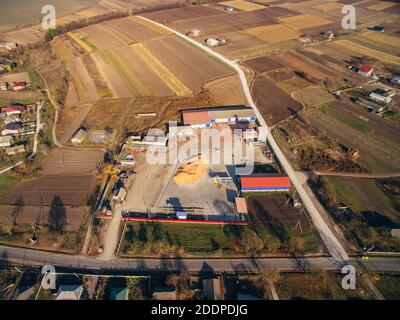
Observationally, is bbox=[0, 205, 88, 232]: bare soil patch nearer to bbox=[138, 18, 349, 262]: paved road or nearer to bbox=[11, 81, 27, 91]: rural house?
bbox=[138, 18, 349, 262]: paved road

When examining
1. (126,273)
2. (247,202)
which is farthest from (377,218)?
(126,273)

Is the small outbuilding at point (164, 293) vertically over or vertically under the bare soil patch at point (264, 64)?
under

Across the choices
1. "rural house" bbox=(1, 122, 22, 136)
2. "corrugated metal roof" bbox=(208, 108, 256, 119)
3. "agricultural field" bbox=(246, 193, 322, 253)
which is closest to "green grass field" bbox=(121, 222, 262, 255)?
"agricultural field" bbox=(246, 193, 322, 253)

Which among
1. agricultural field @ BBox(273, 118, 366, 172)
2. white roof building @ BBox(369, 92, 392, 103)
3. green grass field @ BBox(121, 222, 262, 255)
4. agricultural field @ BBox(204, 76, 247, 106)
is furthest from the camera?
agricultural field @ BBox(204, 76, 247, 106)

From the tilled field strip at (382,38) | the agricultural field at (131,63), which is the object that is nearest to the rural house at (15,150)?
the agricultural field at (131,63)

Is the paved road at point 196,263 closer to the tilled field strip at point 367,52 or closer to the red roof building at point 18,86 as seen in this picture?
the red roof building at point 18,86

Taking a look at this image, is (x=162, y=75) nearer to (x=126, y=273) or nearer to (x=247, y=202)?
(x=247, y=202)

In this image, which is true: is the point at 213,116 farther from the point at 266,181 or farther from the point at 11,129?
the point at 11,129
